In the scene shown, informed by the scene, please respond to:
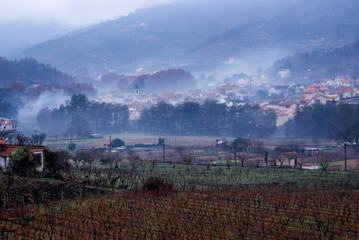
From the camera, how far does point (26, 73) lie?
272ft

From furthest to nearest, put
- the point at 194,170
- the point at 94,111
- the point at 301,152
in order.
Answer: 1. the point at 94,111
2. the point at 301,152
3. the point at 194,170

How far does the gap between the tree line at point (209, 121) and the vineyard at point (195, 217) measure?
1209 inches

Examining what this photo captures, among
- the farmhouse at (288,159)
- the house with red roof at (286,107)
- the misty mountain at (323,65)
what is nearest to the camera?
the farmhouse at (288,159)

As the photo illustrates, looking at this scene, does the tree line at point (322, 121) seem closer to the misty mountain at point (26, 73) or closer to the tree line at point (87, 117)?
the tree line at point (87, 117)

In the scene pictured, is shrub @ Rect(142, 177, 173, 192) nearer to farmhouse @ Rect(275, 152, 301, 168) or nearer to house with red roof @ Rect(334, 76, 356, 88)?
farmhouse @ Rect(275, 152, 301, 168)

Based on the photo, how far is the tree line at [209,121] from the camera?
44.1 m

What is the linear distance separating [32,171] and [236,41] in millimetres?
150408

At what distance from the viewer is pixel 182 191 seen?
13.9 meters

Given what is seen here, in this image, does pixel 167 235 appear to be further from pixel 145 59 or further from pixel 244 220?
pixel 145 59

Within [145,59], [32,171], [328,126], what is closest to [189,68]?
[145,59]

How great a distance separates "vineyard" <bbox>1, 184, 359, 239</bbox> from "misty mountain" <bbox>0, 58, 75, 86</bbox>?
65.5 metres

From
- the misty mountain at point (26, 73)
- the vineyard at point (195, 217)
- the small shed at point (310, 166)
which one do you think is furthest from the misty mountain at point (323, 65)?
the vineyard at point (195, 217)

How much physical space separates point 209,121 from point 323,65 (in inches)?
2285

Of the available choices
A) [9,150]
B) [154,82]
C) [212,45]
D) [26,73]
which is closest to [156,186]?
[9,150]
